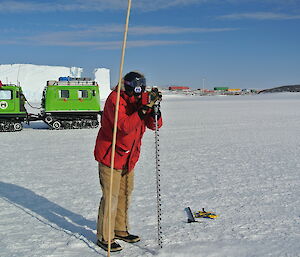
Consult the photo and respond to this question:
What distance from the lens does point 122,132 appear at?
3328mm

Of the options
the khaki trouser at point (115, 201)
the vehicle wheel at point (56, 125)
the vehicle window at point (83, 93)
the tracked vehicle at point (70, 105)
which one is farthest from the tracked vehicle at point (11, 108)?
the khaki trouser at point (115, 201)

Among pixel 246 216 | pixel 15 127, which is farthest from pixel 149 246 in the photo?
pixel 15 127

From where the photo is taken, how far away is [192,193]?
558 cm

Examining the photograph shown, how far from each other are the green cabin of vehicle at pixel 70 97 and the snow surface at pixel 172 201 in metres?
5.67

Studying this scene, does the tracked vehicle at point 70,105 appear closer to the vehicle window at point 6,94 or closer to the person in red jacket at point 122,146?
the vehicle window at point 6,94

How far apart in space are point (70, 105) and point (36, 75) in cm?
3333

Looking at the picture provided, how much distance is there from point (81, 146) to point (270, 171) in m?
5.43

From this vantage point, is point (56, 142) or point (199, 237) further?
point (56, 142)

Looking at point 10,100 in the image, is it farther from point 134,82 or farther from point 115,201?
point 134,82

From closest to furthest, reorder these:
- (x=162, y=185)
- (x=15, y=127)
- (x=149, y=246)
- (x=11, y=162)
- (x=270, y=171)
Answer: (x=149, y=246), (x=162, y=185), (x=270, y=171), (x=11, y=162), (x=15, y=127)

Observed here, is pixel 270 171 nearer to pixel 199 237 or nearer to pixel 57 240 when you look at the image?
pixel 199 237

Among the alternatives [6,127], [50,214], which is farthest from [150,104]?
[6,127]

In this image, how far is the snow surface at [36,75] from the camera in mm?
44406

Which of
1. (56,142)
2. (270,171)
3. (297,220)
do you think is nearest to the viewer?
(297,220)
